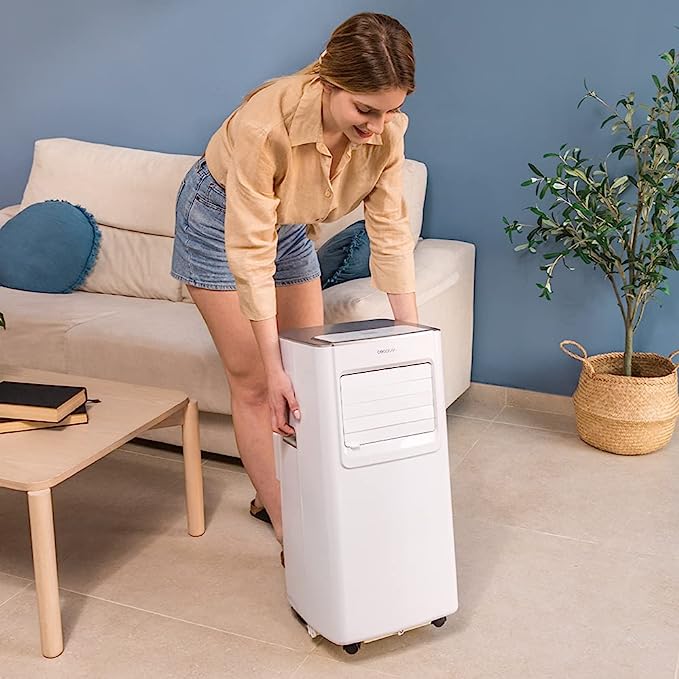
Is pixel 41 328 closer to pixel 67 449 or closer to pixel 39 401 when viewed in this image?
pixel 39 401

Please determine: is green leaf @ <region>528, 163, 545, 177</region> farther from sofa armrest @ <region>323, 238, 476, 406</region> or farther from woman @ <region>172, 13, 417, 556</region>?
woman @ <region>172, 13, 417, 556</region>

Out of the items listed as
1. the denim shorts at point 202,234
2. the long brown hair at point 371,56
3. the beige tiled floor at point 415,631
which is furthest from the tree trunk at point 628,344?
the long brown hair at point 371,56

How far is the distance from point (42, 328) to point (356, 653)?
1.48 metres

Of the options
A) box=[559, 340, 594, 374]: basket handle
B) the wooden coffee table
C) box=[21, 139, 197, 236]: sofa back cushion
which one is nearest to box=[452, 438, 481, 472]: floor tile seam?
box=[559, 340, 594, 374]: basket handle

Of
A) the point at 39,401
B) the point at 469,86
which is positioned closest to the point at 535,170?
the point at 469,86

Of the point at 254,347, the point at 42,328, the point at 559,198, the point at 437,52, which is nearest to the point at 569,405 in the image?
the point at 559,198

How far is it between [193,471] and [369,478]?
0.71 meters

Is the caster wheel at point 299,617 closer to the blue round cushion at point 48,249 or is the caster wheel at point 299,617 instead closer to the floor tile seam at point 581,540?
the floor tile seam at point 581,540

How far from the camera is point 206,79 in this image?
138 inches

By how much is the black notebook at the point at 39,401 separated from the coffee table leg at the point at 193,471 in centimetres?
26

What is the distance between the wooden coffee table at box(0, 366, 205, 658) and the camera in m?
1.94

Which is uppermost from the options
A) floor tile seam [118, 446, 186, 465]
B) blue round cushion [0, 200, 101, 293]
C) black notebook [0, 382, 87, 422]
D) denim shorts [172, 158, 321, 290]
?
denim shorts [172, 158, 321, 290]

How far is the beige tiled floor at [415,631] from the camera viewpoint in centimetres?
196

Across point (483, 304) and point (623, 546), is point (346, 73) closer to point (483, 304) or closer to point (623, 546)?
point (623, 546)
